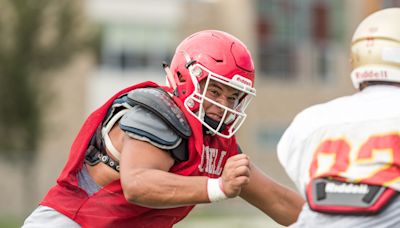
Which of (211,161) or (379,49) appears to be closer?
(379,49)

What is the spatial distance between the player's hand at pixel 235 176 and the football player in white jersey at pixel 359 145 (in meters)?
0.19

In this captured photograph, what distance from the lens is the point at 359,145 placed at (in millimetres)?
4156

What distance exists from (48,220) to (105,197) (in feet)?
1.00

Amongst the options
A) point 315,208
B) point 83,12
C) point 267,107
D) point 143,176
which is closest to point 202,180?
point 143,176

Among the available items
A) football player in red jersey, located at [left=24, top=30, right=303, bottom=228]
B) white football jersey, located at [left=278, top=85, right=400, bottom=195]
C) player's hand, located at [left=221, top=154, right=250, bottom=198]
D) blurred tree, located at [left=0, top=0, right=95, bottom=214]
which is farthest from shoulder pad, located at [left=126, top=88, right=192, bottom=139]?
blurred tree, located at [left=0, top=0, right=95, bottom=214]

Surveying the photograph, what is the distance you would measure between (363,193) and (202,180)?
2.65 ft

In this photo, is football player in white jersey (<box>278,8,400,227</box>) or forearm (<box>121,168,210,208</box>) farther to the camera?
forearm (<box>121,168,210,208</box>)

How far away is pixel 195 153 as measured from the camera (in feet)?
16.2

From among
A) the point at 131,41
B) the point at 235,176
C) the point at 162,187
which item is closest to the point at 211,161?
the point at 162,187

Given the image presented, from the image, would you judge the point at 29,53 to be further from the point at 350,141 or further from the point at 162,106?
the point at 350,141

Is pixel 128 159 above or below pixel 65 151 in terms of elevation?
above

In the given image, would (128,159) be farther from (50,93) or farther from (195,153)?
(50,93)

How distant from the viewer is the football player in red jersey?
15.4ft

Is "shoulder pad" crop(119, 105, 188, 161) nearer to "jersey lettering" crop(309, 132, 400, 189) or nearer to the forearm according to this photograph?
the forearm
